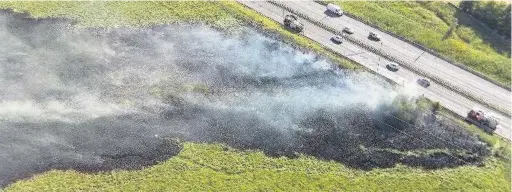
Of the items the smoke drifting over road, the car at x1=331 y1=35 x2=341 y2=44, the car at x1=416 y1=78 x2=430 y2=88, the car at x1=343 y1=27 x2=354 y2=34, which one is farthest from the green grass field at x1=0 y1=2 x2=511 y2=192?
the car at x1=343 y1=27 x2=354 y2=34

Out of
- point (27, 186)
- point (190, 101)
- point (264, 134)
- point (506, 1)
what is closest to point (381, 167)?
point (264, 134)

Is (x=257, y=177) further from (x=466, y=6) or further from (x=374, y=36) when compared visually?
(x=466, y=6)

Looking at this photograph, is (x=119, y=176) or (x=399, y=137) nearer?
(x=119, y=176)

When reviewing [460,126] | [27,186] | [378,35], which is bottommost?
[27,186]

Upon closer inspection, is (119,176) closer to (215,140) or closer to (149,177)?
(149,177)

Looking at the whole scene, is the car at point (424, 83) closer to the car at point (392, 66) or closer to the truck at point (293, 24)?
the car at point (392, 66)

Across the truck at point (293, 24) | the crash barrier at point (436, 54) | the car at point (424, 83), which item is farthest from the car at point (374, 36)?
the car at point (424, 83)
